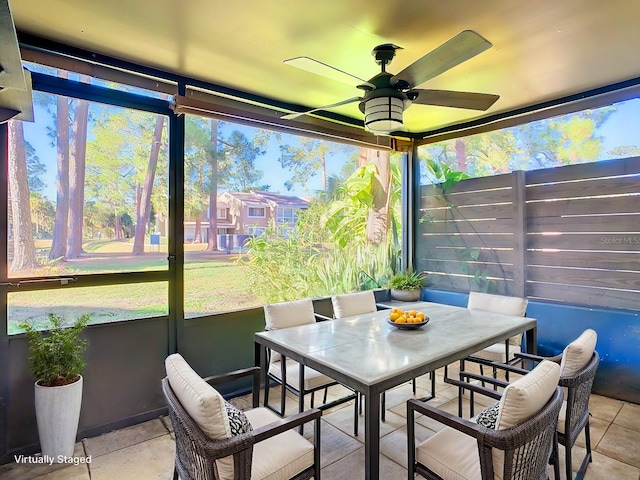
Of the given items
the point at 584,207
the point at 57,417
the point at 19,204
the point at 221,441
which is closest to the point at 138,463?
the point at 57,417

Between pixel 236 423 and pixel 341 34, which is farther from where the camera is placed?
pixel 341 34

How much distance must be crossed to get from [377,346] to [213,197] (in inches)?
78.1

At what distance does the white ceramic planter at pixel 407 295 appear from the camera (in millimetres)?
4445

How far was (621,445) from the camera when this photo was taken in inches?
96.6

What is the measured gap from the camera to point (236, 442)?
53.5 inches

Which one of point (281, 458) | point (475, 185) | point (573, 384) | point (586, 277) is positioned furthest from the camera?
point (475, 185)

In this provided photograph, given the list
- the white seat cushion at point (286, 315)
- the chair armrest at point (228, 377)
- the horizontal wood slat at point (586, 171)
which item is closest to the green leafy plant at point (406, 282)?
the horizontal wood slat at point (586, 171)

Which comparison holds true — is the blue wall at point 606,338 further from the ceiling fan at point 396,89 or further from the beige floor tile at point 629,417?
the ceiling fan at point 396,89

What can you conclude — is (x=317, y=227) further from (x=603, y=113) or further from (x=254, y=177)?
(x=603, y=113)

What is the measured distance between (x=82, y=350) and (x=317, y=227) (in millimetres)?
2527

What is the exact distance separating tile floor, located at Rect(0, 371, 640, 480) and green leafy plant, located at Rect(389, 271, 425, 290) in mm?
1639

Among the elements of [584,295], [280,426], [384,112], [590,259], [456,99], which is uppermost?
[456,99]

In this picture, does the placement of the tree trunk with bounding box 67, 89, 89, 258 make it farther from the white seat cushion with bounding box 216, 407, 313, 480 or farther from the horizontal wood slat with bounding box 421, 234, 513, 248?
the horizontal wood slat with bounding box 421, 234, 513, 248

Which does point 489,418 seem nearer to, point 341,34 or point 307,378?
point 307,378
